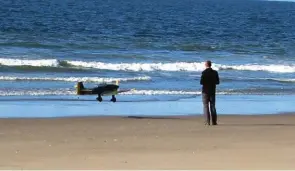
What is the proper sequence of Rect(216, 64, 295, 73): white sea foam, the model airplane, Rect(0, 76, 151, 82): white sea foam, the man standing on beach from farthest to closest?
Rect(216, 64, 295, 73): white sea foam < Rect(0, 76, 151, 82): white sea foam < the model airplane < the man standing on beach

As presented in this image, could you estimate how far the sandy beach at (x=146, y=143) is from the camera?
37.5 ft

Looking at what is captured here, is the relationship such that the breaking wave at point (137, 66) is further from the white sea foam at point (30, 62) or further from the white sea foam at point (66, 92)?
the white sea foam at point (66, 92)

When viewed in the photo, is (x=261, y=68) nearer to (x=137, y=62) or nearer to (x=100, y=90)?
(x=137, y=62)

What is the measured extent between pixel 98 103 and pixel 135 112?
172 cm

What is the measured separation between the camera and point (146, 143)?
1332 cm

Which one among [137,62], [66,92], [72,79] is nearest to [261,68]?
[137,62]

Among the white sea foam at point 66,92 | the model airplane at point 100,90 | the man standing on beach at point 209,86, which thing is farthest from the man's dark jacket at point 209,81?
the white sea foam at point 66,92

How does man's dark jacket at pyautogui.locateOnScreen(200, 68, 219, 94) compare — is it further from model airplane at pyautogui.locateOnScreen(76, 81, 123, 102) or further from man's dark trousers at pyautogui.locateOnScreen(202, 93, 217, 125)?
model airplane at pyautogui.locateOnScreen(76, 81, 123, 102)

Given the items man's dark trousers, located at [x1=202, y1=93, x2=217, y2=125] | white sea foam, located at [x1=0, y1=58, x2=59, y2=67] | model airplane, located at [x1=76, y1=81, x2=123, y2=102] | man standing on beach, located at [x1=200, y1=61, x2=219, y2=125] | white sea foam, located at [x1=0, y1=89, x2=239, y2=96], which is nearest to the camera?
man's dark trousers, located at [x1=202, y1=93, x2=217, y2=125]

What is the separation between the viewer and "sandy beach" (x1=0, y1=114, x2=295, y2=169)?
37.5 ft

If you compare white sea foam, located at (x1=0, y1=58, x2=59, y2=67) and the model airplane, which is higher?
white sea foam, located at (x1=0, y1=58, x2=59, y2=67)

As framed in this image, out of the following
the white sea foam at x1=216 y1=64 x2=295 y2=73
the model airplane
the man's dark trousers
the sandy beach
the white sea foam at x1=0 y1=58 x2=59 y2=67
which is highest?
the white sea foam at x1=216 y1=64 x2=295 y2=73

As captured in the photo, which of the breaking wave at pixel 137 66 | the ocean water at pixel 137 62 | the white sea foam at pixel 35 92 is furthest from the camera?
the breaking wave at pixel 137 66

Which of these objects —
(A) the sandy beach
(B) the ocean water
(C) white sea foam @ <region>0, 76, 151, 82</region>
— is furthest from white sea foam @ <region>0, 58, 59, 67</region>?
(A) the sandy beach
